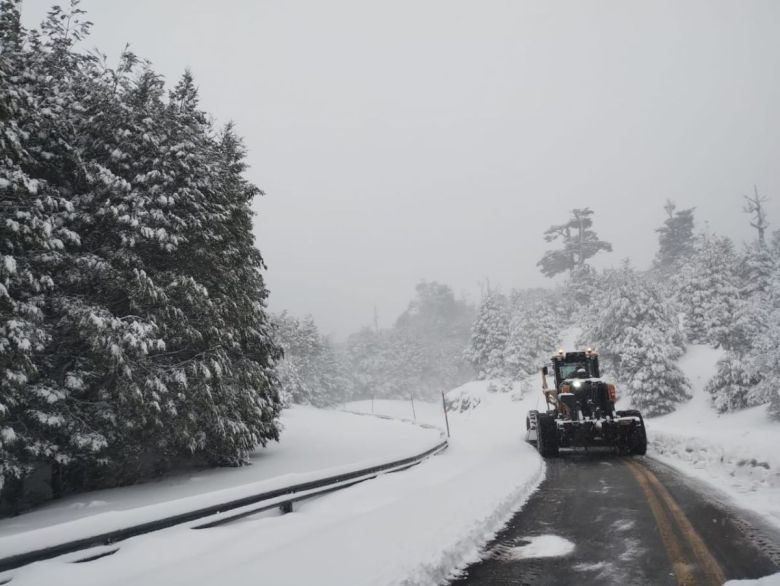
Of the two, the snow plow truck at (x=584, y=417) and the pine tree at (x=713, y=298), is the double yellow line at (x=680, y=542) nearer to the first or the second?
the snow plow truck at (x=584, y=417)

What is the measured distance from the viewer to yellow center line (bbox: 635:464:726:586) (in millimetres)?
4520

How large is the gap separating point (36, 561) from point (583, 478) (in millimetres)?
9418

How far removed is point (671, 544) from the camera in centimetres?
554

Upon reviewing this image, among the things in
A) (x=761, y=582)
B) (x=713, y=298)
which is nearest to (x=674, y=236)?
(x=713, y=298)

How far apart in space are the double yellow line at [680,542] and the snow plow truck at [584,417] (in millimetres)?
4668

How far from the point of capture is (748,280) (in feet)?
137

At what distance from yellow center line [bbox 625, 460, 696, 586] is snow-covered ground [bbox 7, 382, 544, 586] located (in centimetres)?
201

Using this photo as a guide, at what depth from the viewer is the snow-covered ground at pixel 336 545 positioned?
4.82 m

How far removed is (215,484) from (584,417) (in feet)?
34.3

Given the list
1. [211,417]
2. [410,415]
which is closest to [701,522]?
[211,417]

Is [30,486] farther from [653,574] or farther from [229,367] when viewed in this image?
[653,574]

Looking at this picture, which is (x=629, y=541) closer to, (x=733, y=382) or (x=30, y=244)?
(x=30, y=244)

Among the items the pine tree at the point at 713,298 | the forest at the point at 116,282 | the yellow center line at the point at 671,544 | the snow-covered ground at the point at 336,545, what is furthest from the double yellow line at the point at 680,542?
the pine tree at the point at 713,298

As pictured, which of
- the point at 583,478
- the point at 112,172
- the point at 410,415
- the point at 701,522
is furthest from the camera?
the point at 410,415
